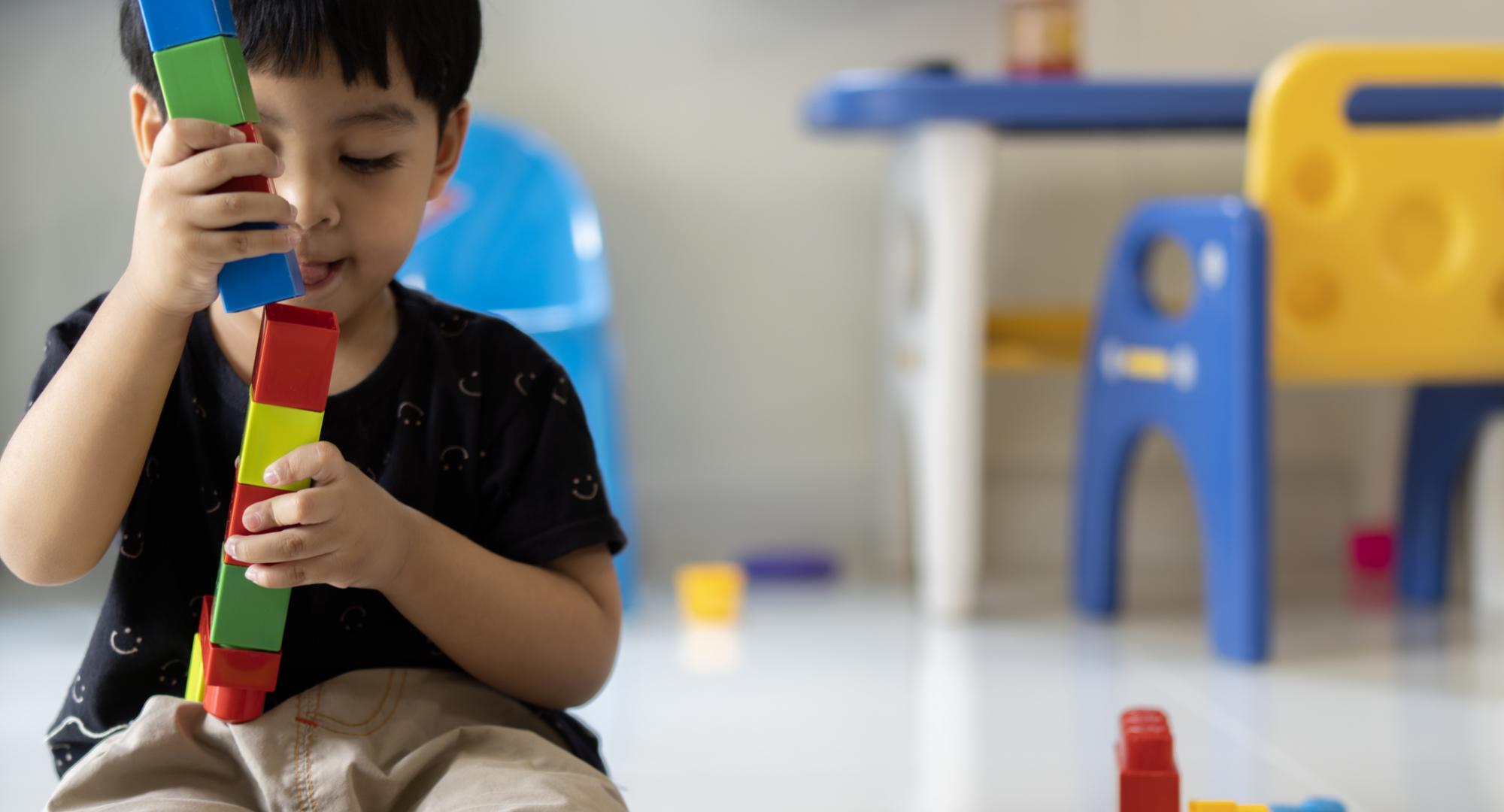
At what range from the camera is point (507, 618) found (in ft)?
2.23

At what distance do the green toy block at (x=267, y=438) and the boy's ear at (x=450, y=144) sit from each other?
18 centimetres

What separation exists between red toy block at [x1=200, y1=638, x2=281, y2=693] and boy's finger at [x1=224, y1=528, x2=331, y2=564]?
55 millimetres

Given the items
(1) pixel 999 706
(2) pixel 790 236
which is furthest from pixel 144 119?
(2) pixel 790 236

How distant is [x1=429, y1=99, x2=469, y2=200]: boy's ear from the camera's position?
729 mm

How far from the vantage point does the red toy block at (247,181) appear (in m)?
0.56

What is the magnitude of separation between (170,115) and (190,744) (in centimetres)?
26

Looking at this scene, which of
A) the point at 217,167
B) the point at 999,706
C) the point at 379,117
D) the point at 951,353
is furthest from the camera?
the point at 951,353

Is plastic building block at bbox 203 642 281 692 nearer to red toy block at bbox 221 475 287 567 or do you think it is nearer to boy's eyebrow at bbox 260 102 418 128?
red toy block at bbox 221 475 287 567

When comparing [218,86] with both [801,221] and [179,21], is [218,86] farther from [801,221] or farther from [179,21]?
[801,221]

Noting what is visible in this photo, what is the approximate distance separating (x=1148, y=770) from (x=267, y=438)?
0.44 meters

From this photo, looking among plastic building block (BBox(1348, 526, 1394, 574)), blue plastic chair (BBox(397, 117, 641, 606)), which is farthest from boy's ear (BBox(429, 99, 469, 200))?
plastic building block (BBox(1348, 526, 1394, 574))

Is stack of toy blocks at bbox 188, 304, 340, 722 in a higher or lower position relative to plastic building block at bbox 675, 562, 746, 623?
higher

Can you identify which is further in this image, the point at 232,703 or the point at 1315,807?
the point at 1315,807

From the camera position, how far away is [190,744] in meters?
0.64
